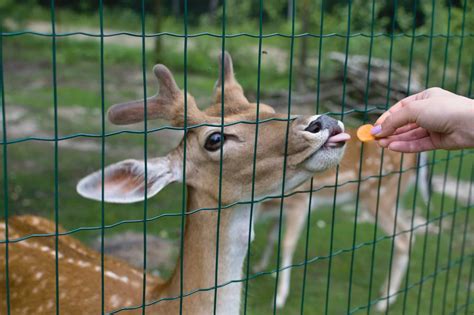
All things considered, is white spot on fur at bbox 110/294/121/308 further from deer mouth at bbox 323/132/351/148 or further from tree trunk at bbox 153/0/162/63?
tree trunk at bbox 153/0/162/63

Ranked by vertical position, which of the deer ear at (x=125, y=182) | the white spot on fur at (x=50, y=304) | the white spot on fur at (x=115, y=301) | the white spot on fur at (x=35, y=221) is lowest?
the white spot on fur at (x=50, y=304)

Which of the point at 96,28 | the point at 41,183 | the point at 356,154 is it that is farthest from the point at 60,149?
the point at 96,28

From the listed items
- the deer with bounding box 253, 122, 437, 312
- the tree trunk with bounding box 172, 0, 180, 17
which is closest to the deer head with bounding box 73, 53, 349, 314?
the deer with bounding box 253, 122, 437, 312

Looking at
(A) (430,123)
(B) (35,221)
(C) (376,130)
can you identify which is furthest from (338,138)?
(B) (35,221)

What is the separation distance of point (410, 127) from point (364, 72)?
166 inches

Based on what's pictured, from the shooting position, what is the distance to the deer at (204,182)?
247 centimetres

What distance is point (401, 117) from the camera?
2221mm

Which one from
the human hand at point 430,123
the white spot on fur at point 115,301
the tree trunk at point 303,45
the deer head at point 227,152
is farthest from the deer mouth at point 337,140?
the tree trunk at point 303,45

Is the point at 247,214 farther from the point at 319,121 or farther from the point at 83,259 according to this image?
the point at 83,259

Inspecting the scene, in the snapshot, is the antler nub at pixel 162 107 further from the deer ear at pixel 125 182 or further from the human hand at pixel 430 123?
the human hand at pixel 430 123

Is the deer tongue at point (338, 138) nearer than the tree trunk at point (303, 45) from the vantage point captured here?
Yes

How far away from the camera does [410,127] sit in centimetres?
243

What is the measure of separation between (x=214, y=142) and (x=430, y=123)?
819 mm

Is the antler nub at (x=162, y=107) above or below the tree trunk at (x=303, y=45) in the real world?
above
